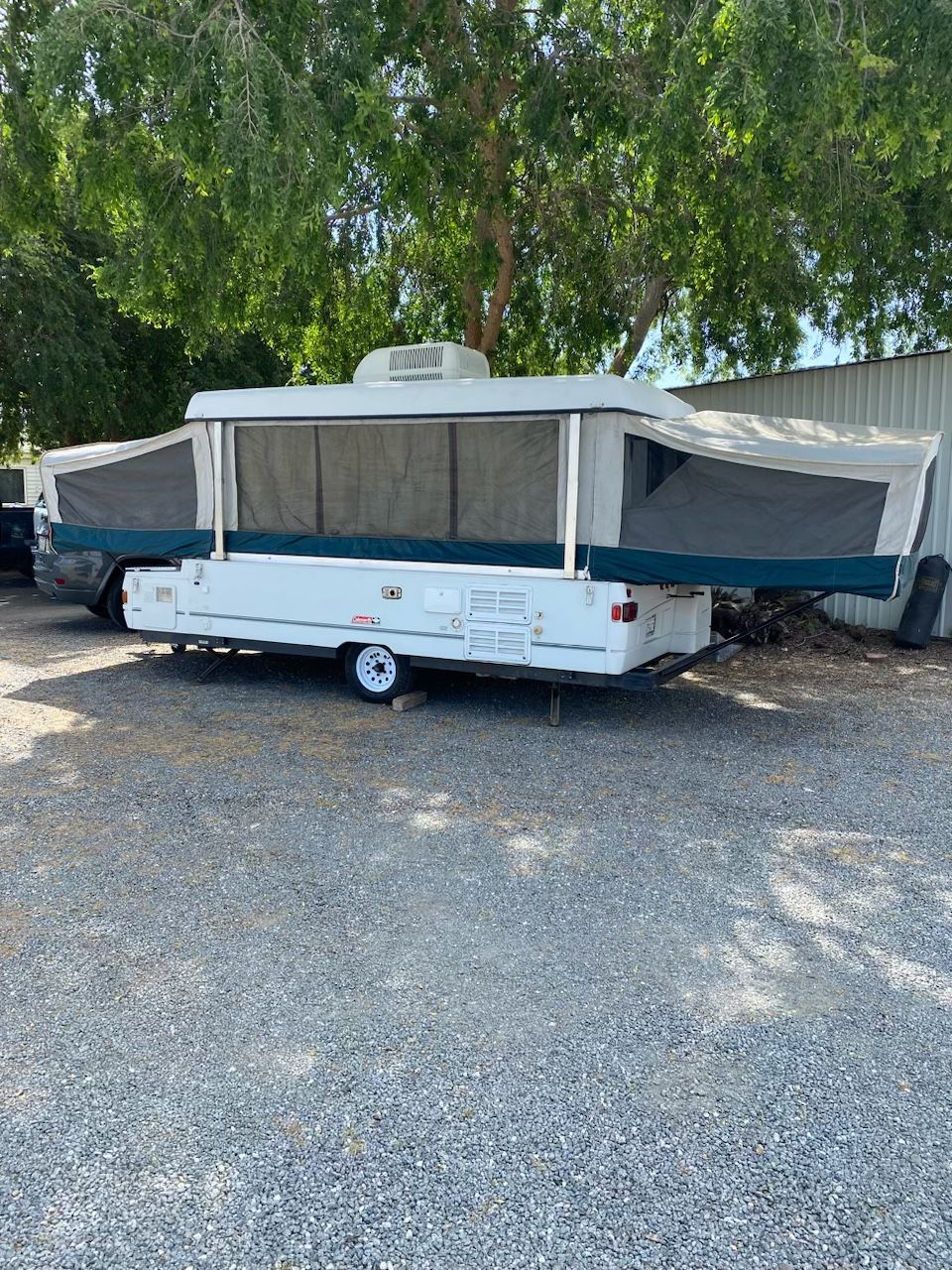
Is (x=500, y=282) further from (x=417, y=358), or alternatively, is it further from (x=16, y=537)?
(x=16, y=537)

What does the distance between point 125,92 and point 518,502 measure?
13.2 ft

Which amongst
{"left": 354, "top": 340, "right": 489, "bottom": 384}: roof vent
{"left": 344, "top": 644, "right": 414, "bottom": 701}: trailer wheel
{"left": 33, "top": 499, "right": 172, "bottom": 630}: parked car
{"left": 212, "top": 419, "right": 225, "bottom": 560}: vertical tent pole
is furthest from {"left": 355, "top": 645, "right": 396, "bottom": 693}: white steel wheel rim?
{"left": 33, "top": 499, "right": 172, "bottom": 630}: parked car

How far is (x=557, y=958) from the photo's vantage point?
12.0 feet

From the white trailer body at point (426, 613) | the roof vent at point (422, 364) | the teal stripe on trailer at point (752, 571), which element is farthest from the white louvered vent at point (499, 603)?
the roof vent at point (422, 364)

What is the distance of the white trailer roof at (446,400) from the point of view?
6.47 meters

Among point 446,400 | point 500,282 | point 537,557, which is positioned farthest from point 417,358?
point 500,282

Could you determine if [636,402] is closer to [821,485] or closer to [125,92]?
[821,485]

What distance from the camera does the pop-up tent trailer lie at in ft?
19.5

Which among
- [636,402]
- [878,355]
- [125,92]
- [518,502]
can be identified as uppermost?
[125,92]

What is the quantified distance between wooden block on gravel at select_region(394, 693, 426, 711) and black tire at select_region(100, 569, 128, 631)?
4.76 meters

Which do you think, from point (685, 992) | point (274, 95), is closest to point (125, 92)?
point (274, 95)

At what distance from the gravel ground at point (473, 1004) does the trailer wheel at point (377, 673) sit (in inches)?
40.9

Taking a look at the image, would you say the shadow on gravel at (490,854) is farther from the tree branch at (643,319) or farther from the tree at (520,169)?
the tree branch at (643,319)

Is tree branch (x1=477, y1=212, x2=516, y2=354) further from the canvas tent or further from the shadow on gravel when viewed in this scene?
the shadow on gravel
